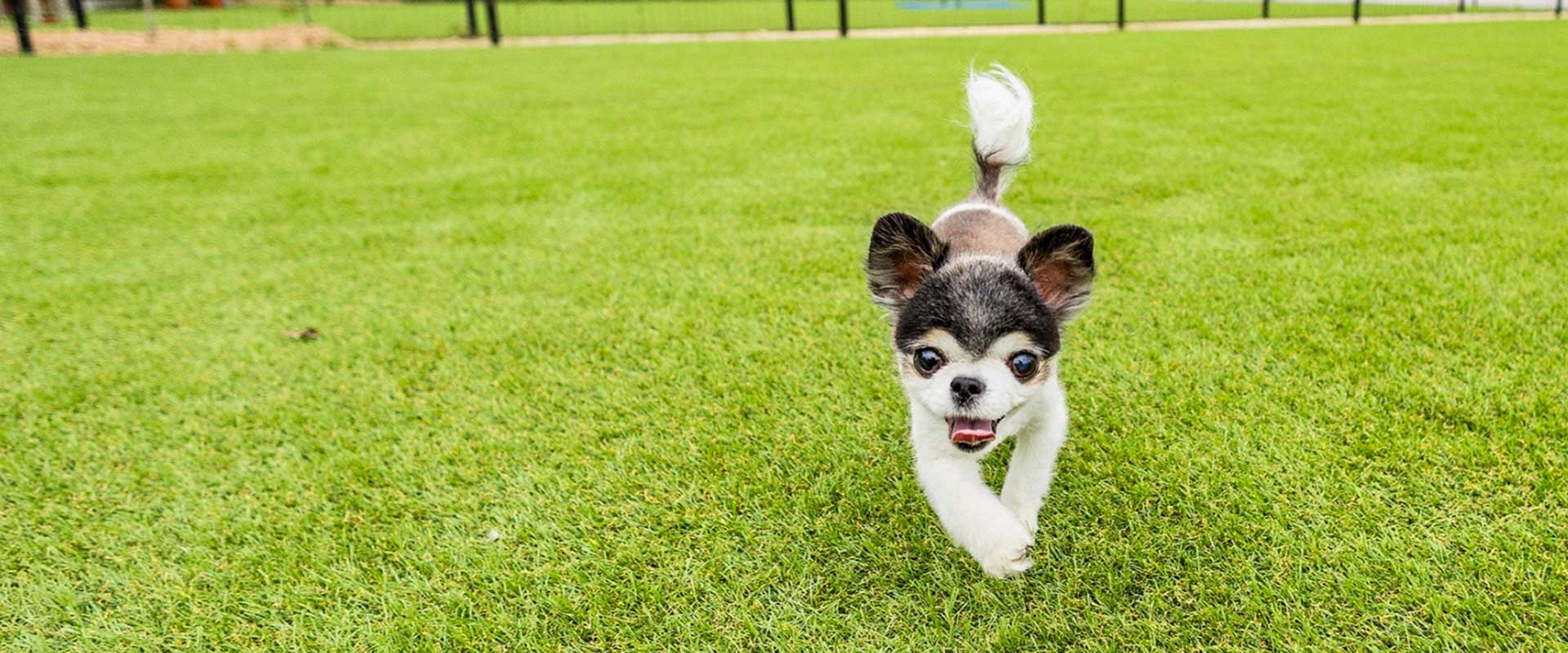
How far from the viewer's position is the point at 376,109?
907 cm

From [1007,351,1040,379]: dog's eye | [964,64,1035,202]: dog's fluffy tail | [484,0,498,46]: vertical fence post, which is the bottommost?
[1007,351,1040,379]: dog's eye

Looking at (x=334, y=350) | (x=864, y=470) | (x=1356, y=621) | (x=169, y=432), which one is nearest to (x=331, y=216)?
(x=334, y=350)

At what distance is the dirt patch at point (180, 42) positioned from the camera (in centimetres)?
1675

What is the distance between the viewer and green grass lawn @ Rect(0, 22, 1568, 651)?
1.93 meters

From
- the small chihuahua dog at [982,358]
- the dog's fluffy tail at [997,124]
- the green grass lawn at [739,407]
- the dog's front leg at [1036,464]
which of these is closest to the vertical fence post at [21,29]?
the green grass lawn at [739,407]

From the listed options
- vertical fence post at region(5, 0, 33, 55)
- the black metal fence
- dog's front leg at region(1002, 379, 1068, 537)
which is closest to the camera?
dog's front leg at region(1002, 379, 1068, 537)

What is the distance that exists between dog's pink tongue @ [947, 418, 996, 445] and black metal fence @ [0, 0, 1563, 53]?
56.4ft

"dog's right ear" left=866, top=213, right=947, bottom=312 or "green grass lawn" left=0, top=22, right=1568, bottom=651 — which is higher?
"dog's right ear" left=866, top=213, right=947, bottom=312

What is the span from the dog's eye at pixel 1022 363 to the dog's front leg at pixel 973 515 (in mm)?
273

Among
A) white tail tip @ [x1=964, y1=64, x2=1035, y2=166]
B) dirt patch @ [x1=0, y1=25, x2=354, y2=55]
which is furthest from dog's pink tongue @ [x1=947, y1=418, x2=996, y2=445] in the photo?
dirt patch @ [x1=0, y1=25, x2=354, y2=55]

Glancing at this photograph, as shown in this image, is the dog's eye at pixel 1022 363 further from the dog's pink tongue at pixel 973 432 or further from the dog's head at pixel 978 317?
the dog's pink tongue at pixel 973 432

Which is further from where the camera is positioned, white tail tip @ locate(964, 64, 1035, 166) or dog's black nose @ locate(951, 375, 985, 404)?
white tail tip @ locate(964, 64, 1035, 166)

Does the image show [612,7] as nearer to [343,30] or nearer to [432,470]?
[343,30]

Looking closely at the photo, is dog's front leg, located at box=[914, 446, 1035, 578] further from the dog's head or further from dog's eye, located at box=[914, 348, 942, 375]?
dog's eye, located at box=[914, 348, 942, 375]
